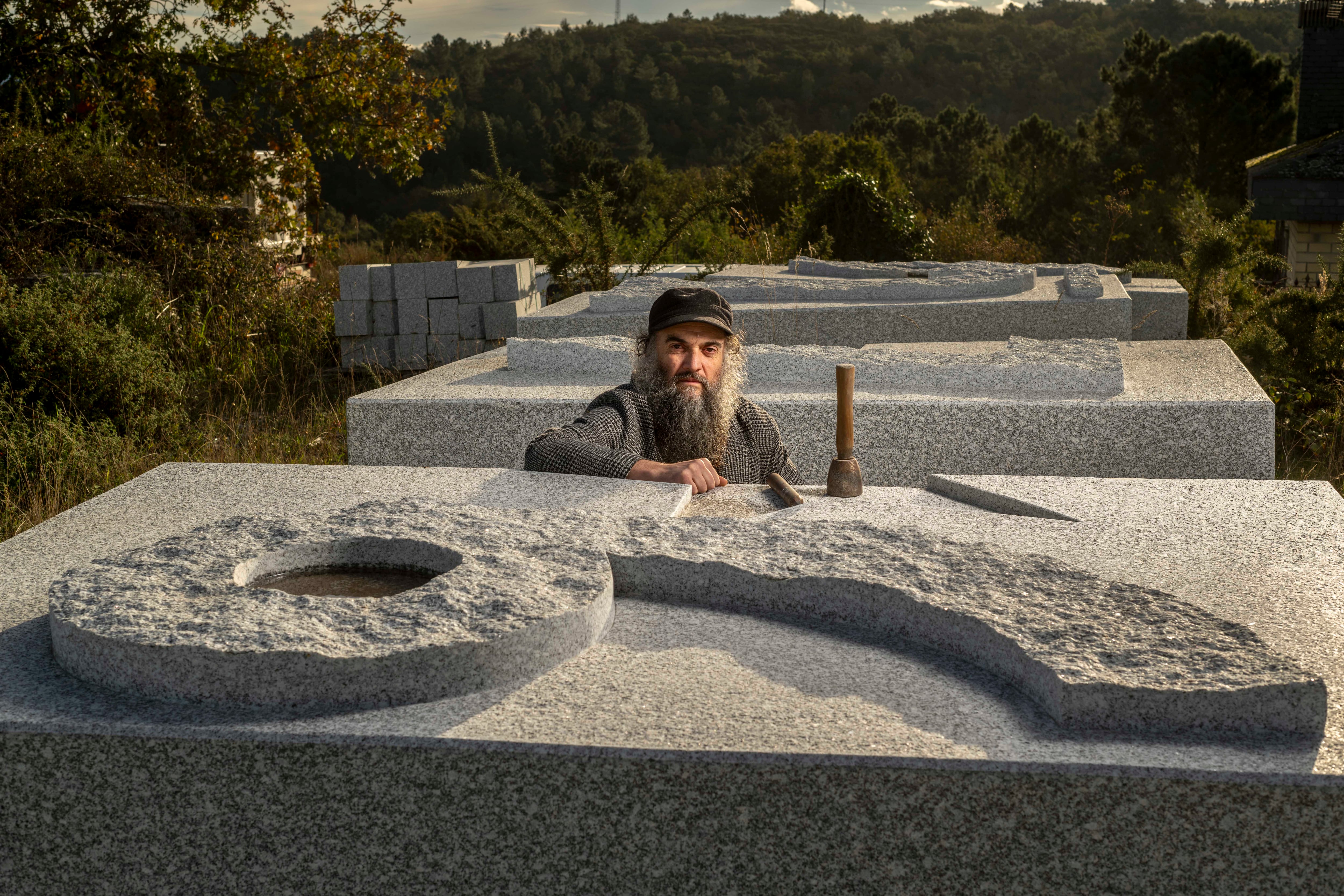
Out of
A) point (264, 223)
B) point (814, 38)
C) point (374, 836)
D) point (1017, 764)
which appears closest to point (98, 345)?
point (264, 223)

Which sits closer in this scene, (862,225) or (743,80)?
(862,225)

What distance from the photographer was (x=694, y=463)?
10.5 ft

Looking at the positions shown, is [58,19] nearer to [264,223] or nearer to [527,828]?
[264,223]

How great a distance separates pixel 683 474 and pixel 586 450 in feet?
1.02

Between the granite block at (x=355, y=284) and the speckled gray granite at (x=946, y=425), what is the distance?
554cm

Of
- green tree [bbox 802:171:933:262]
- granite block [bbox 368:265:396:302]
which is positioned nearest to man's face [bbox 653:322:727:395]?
granite block [bbox 368:265:396:302]

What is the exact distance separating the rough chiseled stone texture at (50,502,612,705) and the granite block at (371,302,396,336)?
8.49m

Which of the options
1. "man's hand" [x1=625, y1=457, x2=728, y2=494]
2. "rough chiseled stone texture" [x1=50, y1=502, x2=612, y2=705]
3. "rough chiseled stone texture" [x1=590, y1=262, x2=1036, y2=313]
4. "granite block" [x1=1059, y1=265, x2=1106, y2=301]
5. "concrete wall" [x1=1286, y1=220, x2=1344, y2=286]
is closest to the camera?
"rough chiseled stone texture" [x1=50, y1=502, x2=612, y2=705]

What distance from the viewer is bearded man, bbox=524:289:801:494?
3293 mm

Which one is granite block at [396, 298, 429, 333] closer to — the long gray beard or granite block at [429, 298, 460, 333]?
granite block at [429, 298, 460, 333]

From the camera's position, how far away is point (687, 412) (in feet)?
11.3

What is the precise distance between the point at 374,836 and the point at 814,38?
68656 millimetres

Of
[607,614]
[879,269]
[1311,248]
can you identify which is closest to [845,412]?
[607,614]

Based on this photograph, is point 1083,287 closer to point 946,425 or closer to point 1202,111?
point 946,425
